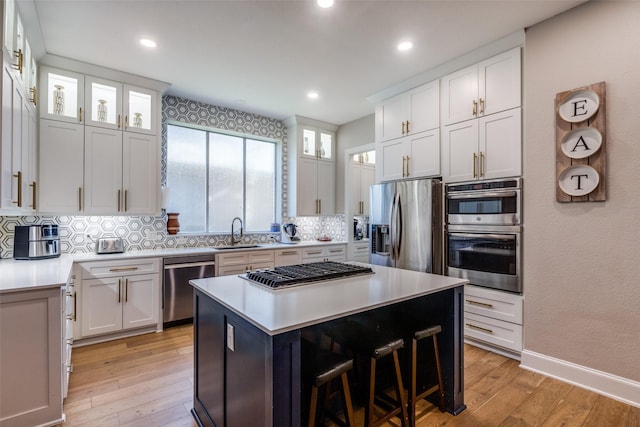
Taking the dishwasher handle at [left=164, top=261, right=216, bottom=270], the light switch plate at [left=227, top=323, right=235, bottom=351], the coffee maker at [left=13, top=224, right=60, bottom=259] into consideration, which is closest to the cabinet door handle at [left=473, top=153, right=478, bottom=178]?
the light switch plate at [left=227, top=323, right=235, bottom=351]

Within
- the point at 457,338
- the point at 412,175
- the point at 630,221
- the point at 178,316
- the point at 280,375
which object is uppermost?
the point at 412,175

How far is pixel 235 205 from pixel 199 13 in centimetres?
274

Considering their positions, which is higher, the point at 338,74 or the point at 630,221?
the point at 338,74

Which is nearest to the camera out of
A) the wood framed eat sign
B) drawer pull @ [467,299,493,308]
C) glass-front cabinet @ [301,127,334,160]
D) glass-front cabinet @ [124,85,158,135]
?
the wood framed eat sign

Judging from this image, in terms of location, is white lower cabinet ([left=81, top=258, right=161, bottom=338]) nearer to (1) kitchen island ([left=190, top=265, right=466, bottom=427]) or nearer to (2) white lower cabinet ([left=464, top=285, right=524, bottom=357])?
(1) kitchen island ([left=190, top=265, right=466, bottom=427])

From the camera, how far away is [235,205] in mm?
4688

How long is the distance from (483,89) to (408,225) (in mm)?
1528

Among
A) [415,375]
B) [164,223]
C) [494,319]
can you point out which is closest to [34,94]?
[164,223]

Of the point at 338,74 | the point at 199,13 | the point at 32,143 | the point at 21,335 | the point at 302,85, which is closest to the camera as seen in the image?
the point at 21,335

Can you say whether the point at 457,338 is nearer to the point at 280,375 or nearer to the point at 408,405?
the point at 408,405

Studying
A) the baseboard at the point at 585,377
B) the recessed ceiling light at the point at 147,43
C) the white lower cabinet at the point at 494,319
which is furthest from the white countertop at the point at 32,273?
the baseboard at the point at 585,377

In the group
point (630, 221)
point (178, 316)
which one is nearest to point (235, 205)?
point (178, 316)

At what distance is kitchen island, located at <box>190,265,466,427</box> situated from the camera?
1.25m

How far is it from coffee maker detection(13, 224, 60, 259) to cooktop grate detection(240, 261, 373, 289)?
7.18 feet
